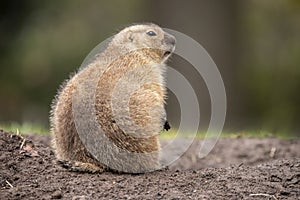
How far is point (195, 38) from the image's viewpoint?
1347 cm

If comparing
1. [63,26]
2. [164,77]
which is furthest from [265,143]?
[63,26]

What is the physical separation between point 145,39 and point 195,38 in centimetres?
662

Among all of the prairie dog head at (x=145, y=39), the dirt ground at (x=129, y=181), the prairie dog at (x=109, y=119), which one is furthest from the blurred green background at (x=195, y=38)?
the dirt ground at (x=129, y=181)

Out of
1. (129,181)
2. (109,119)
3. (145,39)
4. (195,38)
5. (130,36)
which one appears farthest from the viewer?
(195,38)

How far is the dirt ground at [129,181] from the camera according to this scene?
527 cm

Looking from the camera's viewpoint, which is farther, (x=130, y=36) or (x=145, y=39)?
(x=145, y=39)

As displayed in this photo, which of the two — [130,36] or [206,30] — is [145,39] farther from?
[206,30]

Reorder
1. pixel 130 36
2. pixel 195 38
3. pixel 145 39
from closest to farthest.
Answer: pixel 130 36
pixel 145 39
pixel 195 38

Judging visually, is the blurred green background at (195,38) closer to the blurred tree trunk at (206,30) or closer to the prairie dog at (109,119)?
the blurred tree trunk at (206,30)

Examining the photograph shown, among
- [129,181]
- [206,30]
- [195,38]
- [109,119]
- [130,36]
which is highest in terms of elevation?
[206,30]

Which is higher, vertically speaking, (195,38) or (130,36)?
(195,38)

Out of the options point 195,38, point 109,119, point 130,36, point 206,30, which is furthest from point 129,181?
point 206,30

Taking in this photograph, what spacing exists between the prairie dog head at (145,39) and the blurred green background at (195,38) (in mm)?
6207

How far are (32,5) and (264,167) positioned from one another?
11.4m
